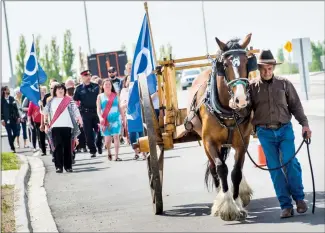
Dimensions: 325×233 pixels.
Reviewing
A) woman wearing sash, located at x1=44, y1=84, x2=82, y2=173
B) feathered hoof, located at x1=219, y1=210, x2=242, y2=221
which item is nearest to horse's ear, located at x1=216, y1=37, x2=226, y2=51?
feathered hoof, located at x1=219, y1=210, x2=242, y2=221

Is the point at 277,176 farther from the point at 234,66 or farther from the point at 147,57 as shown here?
the point at 147,57

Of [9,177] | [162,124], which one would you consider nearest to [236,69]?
[162,124]

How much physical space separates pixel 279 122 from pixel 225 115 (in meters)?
0.60

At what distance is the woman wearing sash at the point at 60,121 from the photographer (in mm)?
18281

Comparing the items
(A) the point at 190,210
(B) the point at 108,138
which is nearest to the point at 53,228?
(A) the point at 190,210

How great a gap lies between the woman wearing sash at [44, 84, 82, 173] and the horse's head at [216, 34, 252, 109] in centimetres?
831

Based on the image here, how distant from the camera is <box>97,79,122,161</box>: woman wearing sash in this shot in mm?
20141

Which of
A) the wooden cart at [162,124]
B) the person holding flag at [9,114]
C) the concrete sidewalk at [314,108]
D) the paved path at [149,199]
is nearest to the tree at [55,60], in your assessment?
the concrete sidewalk at [314,108]

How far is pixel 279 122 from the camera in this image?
10555 mm

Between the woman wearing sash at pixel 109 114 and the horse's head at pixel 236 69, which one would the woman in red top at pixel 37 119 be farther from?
the horse's head at pixel 236 69

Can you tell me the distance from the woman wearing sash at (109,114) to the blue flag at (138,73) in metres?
6.06

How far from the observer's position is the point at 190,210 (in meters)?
11.7

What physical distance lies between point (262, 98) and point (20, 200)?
4.24 meters

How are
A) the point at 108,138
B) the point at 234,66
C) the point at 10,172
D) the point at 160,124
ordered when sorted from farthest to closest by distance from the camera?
1. the point at 108,138
2. the point at 10,172
3. the point at 160,124
4. the point at 234,66
